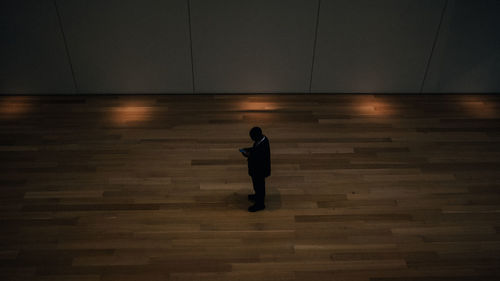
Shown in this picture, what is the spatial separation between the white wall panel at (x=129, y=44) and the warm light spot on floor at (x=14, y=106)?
85 centimetres

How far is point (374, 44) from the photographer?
5.70 m

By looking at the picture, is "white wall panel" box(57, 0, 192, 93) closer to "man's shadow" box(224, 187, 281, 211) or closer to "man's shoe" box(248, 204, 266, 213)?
"man's shadow" box(224, 187, 281, 211)

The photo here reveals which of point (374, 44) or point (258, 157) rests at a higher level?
point (374, 44)

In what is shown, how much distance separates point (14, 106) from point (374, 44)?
5.75 m

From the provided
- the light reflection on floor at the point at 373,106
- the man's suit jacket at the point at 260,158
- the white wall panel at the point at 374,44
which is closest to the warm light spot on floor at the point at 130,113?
the man's suit jacket at the point at 260,158

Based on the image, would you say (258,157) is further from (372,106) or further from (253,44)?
(372,106)

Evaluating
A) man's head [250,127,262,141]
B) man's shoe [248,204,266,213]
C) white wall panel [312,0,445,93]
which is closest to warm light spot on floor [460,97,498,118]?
white wall panel [312,0,445,93]

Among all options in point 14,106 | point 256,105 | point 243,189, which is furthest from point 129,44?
point 243,189

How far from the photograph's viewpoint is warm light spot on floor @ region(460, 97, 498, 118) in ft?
18.9

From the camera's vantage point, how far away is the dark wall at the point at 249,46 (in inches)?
210

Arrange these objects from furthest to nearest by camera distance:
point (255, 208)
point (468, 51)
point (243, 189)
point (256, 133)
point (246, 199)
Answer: point (468, 51) → point (243, 189) → point (246, 199) → point (255, 208) → point (256, 133)

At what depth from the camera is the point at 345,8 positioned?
5.40 m

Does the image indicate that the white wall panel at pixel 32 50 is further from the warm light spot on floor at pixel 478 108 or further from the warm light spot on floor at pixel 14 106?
the warm light spot on floor at pixel 478 108

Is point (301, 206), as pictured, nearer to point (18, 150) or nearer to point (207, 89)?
point (207, 89)
